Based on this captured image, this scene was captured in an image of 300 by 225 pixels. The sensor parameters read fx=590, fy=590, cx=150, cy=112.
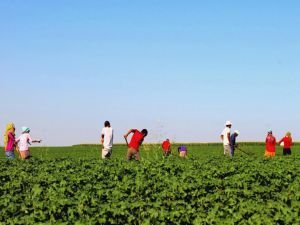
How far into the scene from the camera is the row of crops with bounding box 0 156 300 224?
28.2 ft

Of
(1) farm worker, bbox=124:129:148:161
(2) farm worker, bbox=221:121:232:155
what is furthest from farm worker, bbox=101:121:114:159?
(2) farm worker, bbox=221:121:232:155

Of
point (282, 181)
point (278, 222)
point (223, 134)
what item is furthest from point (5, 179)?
point (223, 134)

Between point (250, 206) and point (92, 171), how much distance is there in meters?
6.23

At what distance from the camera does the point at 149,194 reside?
11.9 metres

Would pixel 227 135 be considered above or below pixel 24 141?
above

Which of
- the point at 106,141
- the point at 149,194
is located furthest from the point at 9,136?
the point at 149,194

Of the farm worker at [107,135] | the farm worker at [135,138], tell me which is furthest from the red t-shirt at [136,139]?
the farm worker at [107,135]

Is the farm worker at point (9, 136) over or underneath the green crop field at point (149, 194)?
over

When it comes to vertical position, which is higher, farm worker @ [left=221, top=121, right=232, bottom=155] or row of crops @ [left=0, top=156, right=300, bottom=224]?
farm worker @ [left=221, top=121, right=232, bottom=155]

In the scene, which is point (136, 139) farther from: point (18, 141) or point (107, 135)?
point (18, 141)

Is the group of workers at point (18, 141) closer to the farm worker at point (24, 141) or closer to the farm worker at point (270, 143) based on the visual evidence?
the farm worker at point (24, 141)

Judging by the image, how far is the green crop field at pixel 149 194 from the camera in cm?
860

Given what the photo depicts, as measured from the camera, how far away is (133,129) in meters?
21.2

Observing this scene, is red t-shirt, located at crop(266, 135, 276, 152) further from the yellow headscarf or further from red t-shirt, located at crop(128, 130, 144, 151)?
the yellow headscarf
